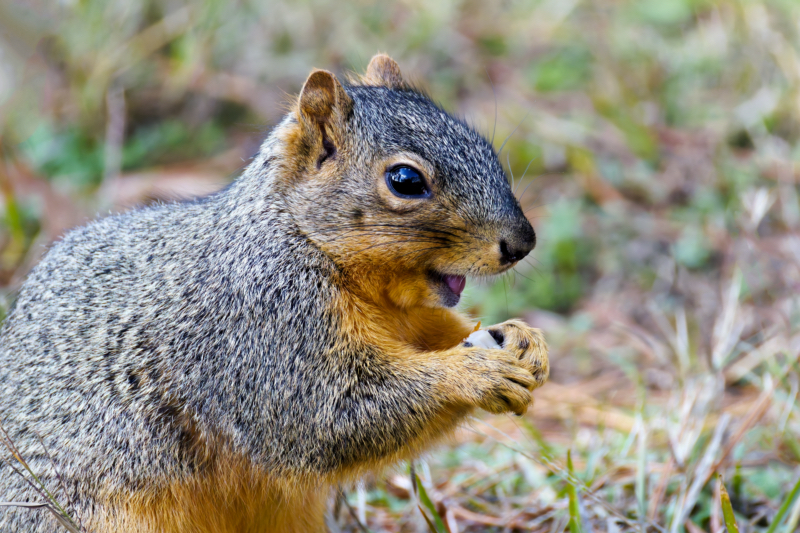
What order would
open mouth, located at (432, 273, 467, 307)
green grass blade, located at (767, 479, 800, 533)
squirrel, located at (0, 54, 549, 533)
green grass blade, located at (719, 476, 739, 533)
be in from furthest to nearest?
open mouth, located at (432, 273, 467, 307)
squirrel, located at (0, 54, 549, 533)
green grass blade, located at (767, 479, 800, 533)
green grass blade, located at (719, 476, 739, 533)

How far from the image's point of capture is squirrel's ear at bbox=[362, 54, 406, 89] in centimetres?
334

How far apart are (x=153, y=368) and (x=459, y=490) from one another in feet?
5.12

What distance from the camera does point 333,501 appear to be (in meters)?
3.41

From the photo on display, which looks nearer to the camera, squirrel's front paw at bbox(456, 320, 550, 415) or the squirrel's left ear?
squirrel's front paw at bbox(456, 320, 550, 415)

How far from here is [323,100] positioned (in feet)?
9.04

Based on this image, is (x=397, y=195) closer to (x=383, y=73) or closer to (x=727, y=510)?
(x=383, y=73)

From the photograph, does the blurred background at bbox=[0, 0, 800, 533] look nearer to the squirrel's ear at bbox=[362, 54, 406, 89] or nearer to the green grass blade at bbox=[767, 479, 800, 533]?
the green grass blade at bbox=[767, 479, 800, 533]

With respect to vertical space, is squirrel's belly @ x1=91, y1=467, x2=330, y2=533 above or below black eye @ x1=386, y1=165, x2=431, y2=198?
below

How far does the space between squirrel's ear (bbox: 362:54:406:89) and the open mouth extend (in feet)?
3.53

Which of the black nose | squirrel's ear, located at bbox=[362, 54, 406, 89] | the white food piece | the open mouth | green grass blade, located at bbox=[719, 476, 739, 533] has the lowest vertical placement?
green grass blade, located at bbox=[719, 476, 739, 533]

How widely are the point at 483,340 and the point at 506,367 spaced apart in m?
0.18

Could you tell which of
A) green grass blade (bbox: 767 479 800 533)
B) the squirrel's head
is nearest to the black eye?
the squirrel's head

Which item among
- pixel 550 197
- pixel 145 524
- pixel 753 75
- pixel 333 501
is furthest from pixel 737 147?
pixel 145 524

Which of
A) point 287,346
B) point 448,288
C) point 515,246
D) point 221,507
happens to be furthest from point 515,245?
point 221,507
